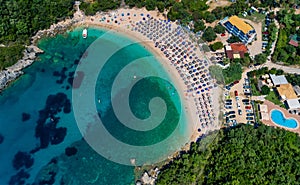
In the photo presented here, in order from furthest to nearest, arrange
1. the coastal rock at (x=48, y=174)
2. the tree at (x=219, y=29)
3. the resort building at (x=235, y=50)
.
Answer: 1. the tree at (x=219, y=29)
2. the resort building at (x=235, y=50)
3. the coastal rock at (x=48, y=174)

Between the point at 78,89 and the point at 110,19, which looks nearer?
the point at 78,89

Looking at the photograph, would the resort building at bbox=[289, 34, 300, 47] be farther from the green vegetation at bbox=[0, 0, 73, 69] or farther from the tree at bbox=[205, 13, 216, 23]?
the green vegetation at bbox=[0, 0, 73, 69]

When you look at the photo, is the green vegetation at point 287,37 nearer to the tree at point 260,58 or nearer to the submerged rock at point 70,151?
the tree at point 260,58

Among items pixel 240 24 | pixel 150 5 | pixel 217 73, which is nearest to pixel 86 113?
pixel 217 73

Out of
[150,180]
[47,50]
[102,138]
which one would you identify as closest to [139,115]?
[102,138]

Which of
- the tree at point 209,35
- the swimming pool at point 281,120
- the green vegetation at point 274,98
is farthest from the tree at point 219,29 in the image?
the swimming pool at point 281,120

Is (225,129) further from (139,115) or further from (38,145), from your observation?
(38,145)
